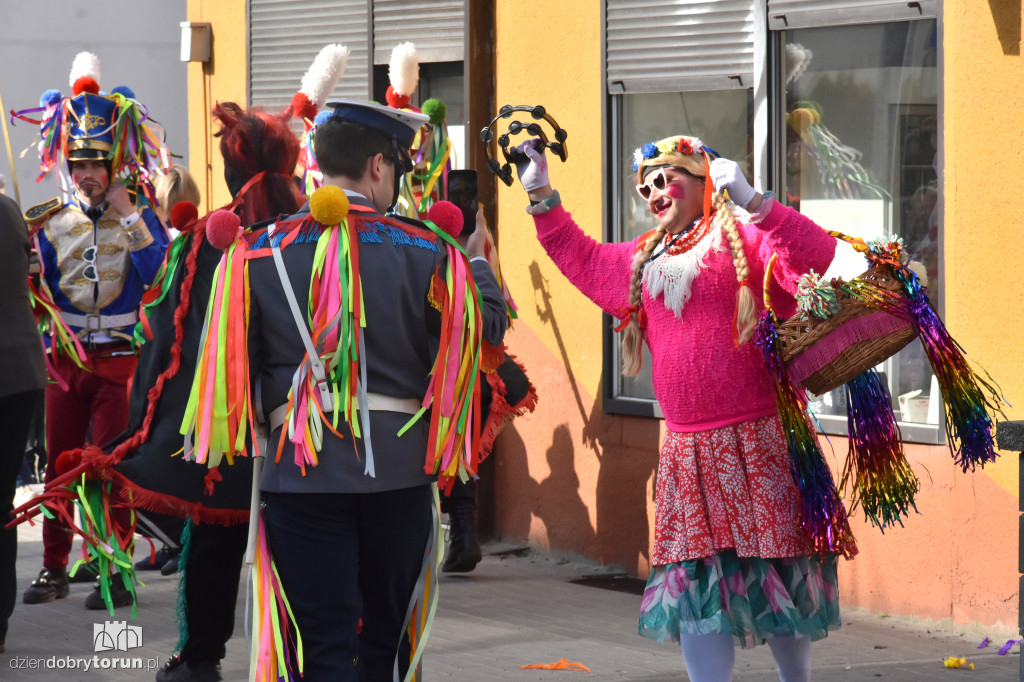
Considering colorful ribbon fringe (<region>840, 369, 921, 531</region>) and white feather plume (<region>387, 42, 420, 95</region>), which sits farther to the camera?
white feather plume (<region>387, 42, 420, 95</region>)

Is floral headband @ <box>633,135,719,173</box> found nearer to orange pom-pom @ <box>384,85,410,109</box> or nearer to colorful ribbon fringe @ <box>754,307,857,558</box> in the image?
colorful ribbon fringe @ <box>754,307,857,558</box>

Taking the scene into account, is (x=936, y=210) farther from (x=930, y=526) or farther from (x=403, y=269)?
(x=403, y=269)

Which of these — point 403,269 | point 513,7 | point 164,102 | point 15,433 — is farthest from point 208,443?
point 164,102

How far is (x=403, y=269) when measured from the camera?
3596 mm

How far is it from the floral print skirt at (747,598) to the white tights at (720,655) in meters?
0.04

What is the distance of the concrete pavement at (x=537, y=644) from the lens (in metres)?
5.34

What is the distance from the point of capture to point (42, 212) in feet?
22.4

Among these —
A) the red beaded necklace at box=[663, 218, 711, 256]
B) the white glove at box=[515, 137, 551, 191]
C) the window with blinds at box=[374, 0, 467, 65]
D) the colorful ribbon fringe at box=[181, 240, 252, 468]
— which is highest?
the window with blinds at box=[374, 0, 467, 65]

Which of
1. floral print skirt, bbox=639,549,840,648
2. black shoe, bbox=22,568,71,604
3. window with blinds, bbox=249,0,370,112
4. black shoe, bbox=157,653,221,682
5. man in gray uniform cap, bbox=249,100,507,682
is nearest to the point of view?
man in gray uniform cap, bbox=249,100,507,682

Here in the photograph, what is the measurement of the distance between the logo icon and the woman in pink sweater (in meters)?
2.62

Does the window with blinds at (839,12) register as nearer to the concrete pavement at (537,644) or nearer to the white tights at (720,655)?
the concrete pavement at (537,644)

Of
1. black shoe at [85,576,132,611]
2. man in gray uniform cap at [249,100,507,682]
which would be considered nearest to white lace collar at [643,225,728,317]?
man in gray uniform cap at [249,100,507,682]

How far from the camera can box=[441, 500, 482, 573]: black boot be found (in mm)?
7199

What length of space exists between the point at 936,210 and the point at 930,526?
139cm
